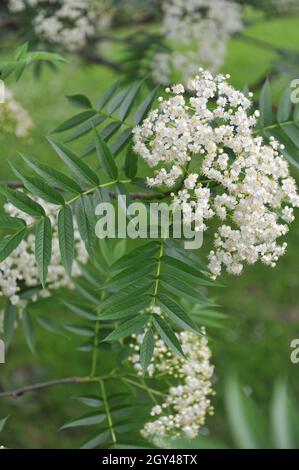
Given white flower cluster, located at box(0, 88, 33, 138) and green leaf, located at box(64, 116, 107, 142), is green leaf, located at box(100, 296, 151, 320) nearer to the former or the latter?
green leaf, located at box(64, 116, 107, 142)

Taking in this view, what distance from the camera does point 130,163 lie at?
1.85 metres

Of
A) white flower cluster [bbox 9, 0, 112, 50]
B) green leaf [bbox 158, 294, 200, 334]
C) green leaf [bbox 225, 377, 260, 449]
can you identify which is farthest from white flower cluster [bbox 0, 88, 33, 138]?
green leaf [bbox 225, 377, 260, 449]

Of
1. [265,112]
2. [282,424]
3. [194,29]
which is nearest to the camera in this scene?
[282,424]

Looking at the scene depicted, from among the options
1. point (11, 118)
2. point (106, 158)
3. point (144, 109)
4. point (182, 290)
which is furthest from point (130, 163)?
point (11, 118)

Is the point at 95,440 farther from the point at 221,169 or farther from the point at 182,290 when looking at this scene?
the point at 221,169

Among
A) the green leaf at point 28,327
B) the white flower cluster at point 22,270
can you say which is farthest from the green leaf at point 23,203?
the green leaf at point 28,327

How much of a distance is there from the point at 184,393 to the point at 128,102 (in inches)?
37.9

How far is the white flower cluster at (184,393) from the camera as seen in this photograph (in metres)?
2.03

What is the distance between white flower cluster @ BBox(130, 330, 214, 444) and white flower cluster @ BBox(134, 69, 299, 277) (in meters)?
0.48

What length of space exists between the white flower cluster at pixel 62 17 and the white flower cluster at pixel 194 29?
417 millimetres

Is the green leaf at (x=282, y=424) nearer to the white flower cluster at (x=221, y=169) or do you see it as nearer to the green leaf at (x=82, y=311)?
the white flower cluster at (x=221, y=169)

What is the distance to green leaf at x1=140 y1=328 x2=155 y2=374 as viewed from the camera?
1661 mm

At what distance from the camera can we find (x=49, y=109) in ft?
27.9
